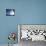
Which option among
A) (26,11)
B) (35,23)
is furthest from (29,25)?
(26,11)

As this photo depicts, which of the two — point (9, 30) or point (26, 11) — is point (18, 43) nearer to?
point (9, 30)

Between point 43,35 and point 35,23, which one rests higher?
point 35,23

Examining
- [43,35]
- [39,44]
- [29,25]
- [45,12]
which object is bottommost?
[39,44]

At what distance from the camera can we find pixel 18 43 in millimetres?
2994

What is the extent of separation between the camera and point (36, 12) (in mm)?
3131

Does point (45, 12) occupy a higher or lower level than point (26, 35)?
higher

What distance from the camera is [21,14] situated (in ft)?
10.2

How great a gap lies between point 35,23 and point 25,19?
275mm

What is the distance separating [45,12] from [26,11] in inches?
19.4

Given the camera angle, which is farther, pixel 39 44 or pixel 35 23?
pixel 35 23

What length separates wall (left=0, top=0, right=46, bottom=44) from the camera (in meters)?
3.07

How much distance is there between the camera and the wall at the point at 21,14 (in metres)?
3.07

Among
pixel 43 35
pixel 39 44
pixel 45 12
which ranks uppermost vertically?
pixel 45 12

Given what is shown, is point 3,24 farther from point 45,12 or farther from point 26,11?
point 45,12
